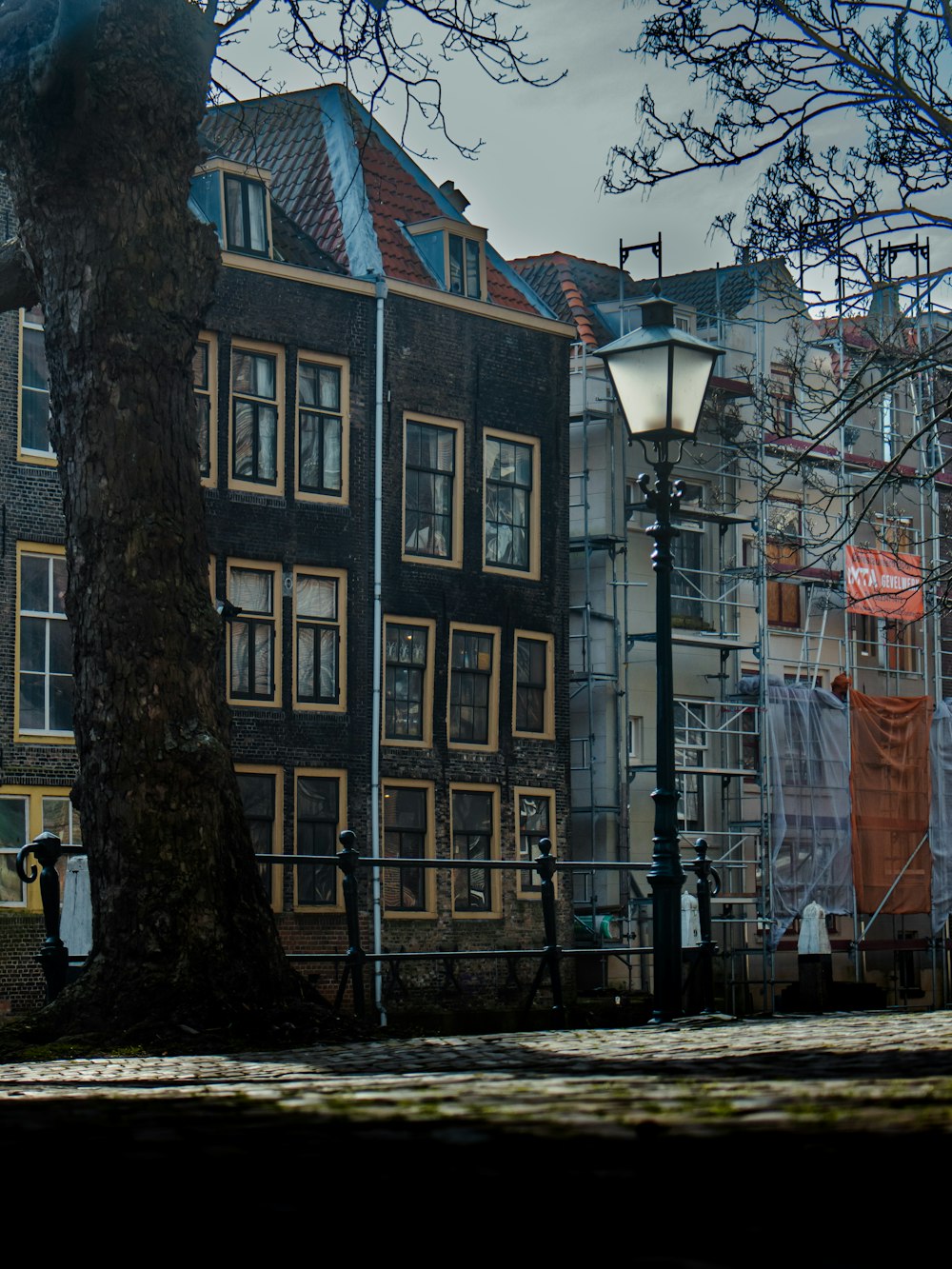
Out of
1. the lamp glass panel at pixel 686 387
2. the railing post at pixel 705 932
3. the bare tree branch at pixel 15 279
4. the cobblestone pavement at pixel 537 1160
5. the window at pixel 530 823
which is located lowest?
the railing post at pixel 705 932

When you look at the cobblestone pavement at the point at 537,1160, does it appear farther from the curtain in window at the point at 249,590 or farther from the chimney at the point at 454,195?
the chimney at the point at 454,195

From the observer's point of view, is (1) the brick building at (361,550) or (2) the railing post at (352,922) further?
(1) the brick building at (361,550)

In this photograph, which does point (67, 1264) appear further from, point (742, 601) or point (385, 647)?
point (742, 601)

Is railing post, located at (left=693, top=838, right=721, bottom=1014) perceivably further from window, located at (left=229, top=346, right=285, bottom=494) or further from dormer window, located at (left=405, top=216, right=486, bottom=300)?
dormer window, located at (left=405, top=216, right=486, bottom=300)

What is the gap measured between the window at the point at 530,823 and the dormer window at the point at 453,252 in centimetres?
764

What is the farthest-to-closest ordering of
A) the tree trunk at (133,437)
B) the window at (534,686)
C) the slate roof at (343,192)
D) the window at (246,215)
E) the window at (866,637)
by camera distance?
1. the window at (866,637)
2. the window at (534,686)
3. the slate roof at (343,192)
4. the window at (246,215)
5. the tree trunk at (133,437)

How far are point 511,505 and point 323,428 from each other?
377 centimetres

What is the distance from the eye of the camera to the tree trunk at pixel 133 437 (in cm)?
920

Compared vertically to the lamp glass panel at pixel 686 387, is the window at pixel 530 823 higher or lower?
lower

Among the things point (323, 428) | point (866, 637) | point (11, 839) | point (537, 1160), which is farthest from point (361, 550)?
point (537, 1160)

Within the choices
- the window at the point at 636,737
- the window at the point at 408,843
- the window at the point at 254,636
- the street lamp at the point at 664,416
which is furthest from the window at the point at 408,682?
the street lamp at the point at 664,416

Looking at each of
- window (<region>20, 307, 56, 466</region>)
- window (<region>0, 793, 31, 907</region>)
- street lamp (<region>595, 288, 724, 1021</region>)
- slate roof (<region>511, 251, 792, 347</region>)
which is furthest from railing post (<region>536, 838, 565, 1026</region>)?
slate roof (<region>511, 251, 792, 347</region>)

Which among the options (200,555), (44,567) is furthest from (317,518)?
(200,555)

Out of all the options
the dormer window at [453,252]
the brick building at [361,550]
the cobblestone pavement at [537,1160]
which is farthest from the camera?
the dormer window at [453,252]
